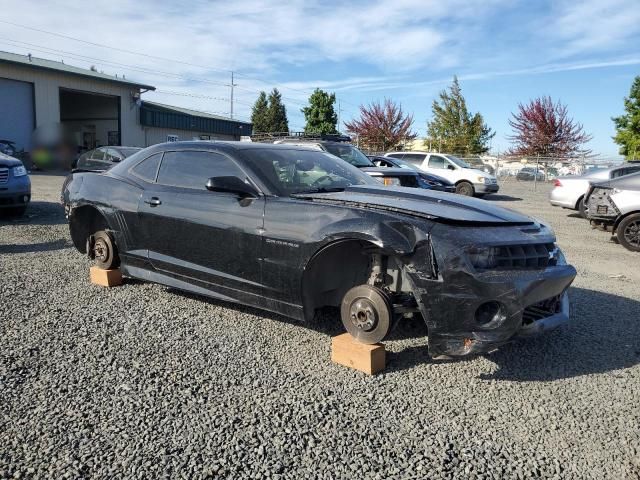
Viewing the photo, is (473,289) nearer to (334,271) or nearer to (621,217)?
(334,271)

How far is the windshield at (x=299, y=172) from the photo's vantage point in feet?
13.8

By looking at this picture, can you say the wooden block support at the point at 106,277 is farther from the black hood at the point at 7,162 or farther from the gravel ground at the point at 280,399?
the black hood at the point at 7,162

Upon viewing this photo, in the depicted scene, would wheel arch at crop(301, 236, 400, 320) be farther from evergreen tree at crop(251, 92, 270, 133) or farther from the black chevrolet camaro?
evergreen tree at crop(251, 92, 270, 133)

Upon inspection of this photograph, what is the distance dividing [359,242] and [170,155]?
228 cm

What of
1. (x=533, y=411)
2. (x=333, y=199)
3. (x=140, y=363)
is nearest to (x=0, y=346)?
(x=140, y=363)

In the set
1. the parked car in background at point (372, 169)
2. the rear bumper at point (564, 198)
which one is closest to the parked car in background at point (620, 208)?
the rear bumper at point (564, 198)

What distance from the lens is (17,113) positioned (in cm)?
2698

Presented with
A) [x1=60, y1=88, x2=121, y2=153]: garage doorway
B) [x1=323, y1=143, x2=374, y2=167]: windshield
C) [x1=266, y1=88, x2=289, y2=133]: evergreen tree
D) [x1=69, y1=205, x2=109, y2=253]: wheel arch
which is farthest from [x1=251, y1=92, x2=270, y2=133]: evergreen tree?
[x1=69, y1=205, x2=109, y2=253]: wheel arch

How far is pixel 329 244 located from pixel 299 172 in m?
1.03

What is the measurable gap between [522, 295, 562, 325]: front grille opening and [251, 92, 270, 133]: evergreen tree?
6413 centimetres

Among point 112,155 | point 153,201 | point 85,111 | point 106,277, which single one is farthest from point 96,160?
point 85,111

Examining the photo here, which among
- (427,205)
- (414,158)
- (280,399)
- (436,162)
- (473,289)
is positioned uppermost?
(414,158)

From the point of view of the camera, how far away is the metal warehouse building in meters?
26.9

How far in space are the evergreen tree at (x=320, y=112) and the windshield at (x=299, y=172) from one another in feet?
125
